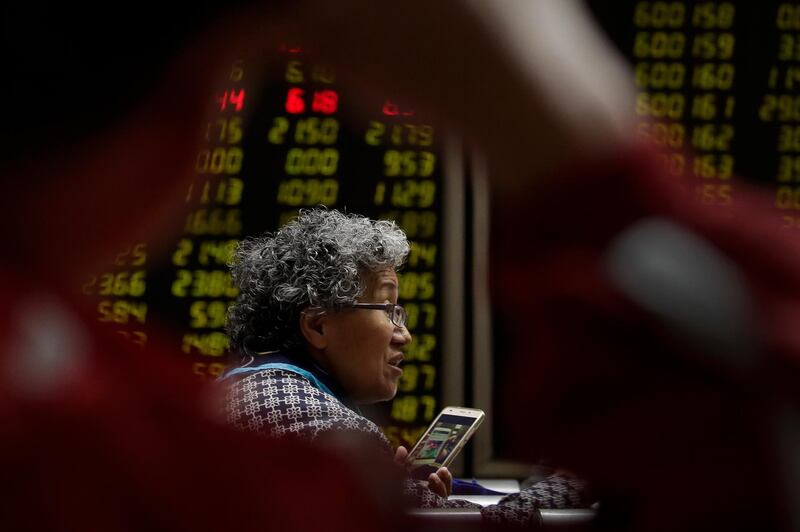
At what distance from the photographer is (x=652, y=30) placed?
277 cm

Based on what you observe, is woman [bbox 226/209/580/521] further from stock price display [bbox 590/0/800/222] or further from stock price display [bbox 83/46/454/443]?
stock price display [bbox 590/0/800/222]

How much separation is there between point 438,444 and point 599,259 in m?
1.87

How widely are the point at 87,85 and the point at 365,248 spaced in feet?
6.53

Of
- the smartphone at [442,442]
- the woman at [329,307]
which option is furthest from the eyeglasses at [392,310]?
the smartphone at [442,442]

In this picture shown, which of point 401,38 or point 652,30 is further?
point 652,30

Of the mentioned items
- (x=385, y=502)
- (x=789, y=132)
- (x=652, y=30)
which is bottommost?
(x=385, y=502)

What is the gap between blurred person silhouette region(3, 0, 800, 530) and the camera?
231mm

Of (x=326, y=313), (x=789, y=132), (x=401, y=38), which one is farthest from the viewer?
(x=789, y=132)

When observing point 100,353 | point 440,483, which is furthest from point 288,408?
point 100,353

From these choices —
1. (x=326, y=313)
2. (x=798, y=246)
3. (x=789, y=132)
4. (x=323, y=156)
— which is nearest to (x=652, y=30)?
(x=789, y=132)

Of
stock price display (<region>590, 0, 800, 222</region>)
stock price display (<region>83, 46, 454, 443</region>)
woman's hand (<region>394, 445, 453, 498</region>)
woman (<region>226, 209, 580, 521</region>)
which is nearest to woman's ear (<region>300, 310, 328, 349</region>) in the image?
woman (<region>226, 209, 580, 521</region>)

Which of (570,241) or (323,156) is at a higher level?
(323,156)

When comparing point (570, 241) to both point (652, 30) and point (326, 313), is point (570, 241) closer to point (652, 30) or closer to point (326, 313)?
point (326, 313)

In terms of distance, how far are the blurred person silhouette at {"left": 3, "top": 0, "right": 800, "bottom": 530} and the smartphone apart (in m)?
1.77
